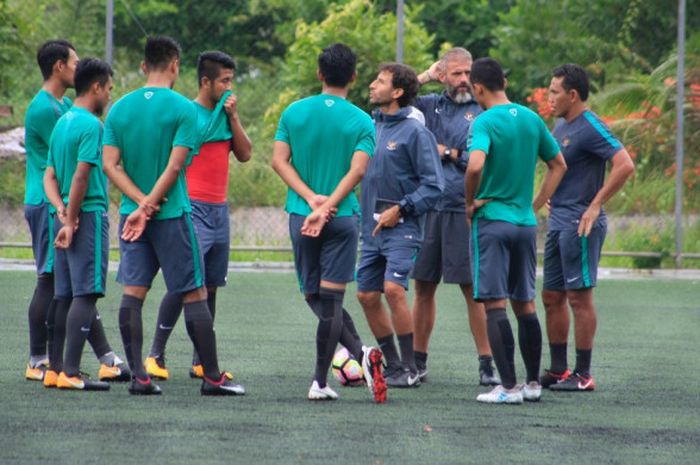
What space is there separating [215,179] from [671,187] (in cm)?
1100

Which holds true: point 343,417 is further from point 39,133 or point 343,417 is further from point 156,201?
point 39,133

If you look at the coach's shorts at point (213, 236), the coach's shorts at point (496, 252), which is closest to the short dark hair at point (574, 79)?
the coach's shorts at point (496, 252)

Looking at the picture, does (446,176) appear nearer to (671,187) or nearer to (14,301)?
(14,301)

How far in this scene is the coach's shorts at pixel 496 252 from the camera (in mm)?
7770

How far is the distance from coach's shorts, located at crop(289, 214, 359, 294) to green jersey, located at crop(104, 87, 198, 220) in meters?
0.60

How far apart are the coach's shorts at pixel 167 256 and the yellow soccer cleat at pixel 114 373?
78cm

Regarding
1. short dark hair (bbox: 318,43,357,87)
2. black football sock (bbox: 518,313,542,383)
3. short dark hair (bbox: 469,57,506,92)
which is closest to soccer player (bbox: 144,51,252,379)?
short dark hair (bbox: 318,43,357,87)

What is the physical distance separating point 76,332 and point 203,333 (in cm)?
67

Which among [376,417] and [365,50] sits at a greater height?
[365,50]

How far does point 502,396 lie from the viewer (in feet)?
25.2

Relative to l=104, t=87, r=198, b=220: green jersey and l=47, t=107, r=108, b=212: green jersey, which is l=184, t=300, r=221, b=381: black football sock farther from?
l=47, t=107, r=108, b=212: green jersey

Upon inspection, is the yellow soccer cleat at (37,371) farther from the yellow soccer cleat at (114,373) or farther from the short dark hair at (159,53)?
the short dark hair at (159,53)

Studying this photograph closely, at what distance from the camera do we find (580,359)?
8.59 metres

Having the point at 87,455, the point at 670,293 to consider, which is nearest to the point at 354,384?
the point at 87,455
